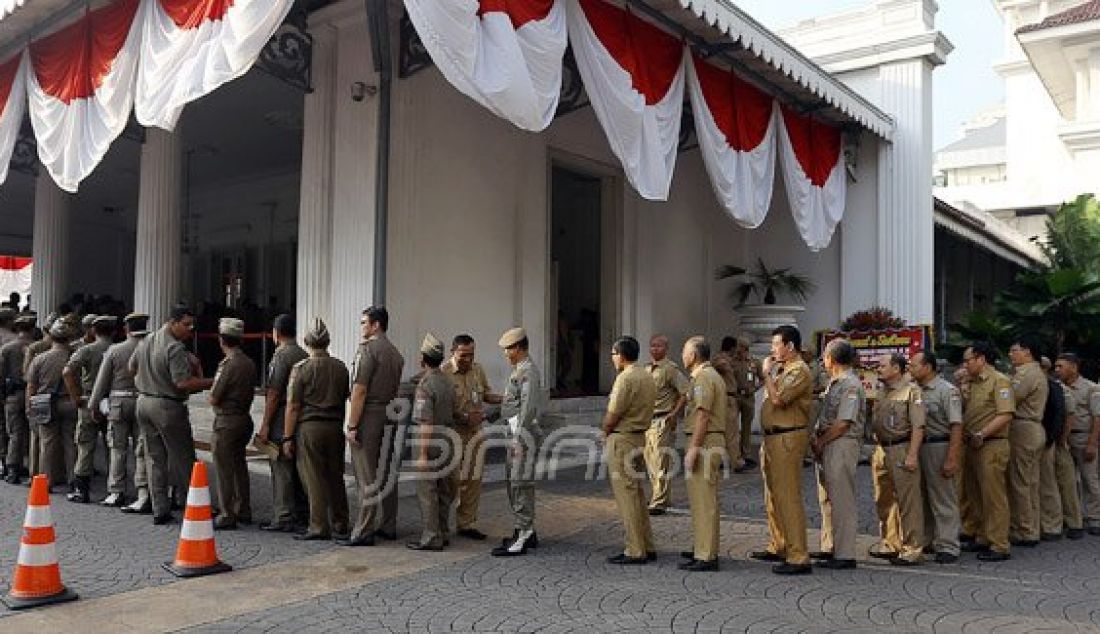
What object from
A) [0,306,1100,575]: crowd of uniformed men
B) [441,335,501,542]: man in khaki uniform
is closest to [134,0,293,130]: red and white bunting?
[0,306,1100,575]: crowd of uniformed men

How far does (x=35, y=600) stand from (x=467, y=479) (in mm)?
3053

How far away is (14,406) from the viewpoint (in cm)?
912

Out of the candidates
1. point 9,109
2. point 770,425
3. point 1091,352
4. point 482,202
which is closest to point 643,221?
point 482,202

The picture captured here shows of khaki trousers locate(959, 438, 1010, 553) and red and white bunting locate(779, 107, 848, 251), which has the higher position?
red and white bunting locate(779, 107, 848, 251)

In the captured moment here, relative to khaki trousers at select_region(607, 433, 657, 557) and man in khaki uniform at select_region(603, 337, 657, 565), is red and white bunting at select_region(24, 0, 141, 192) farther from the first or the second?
khaki trousers at select_region(607, 433, 657, 557)

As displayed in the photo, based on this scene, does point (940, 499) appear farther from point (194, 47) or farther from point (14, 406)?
point (14, 406)

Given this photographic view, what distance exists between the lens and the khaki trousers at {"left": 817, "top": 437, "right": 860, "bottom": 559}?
617 cm

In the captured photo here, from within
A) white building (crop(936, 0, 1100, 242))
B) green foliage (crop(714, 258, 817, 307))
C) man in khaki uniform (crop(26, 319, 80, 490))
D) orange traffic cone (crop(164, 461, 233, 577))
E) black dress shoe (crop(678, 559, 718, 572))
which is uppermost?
white building (crop(936, 0, 1100, 242))

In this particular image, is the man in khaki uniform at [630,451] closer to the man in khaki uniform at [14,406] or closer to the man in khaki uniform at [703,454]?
the man in khaki uniform at [703,454]

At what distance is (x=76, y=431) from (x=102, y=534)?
2.03 metres

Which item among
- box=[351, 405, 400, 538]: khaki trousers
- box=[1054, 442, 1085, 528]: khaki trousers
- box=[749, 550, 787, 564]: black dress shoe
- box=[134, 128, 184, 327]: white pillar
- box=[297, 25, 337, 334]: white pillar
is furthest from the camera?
box=[134, 128, 184, 327]: white pillar

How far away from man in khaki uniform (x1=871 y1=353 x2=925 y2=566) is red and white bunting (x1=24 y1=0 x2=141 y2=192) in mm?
7524

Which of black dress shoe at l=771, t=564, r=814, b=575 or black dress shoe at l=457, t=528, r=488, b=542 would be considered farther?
black dress shoe at l=457, t=528, r=488, b=542

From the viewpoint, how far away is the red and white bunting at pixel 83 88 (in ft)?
28.1
